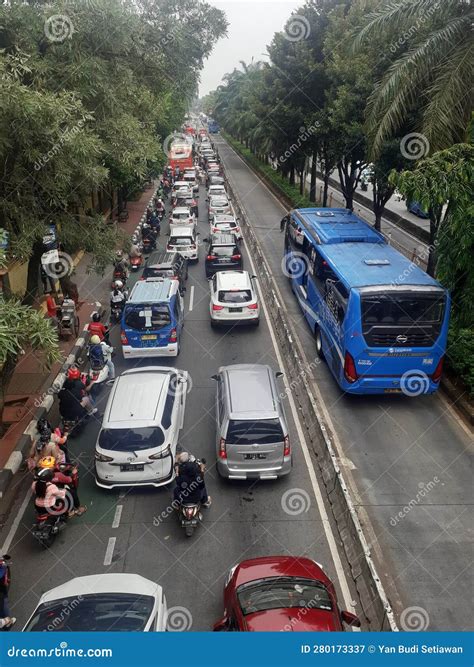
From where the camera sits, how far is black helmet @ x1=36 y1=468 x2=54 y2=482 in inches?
374

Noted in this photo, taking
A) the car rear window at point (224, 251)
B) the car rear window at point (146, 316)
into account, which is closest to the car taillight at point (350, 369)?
the car rear window at point (146, 316)

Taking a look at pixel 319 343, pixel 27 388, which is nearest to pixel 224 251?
pixel 319 343

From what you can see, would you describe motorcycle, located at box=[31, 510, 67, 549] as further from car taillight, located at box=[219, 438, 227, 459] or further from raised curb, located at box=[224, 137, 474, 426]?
raised curb, located at box=[224, 137, 474, 426]

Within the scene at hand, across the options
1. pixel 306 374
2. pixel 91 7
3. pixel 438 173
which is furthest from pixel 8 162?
pixel 438 173

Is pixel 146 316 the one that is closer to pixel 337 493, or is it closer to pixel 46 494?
pixel 46 494

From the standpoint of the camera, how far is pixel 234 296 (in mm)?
18266

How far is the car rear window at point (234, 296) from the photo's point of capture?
18234 millimetres

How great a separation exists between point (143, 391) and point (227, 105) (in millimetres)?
107146

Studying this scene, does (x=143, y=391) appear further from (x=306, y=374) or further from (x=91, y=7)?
(x=91, y=7)

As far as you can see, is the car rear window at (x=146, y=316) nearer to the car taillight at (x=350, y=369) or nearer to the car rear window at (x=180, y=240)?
the car taillight at (x=350, y=369)

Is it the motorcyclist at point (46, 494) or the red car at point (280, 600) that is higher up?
the red car at point (280, 600)

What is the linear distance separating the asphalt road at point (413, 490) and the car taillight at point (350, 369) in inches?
37.6

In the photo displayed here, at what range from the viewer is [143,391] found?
1153cm

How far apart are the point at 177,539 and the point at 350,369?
6024mm
